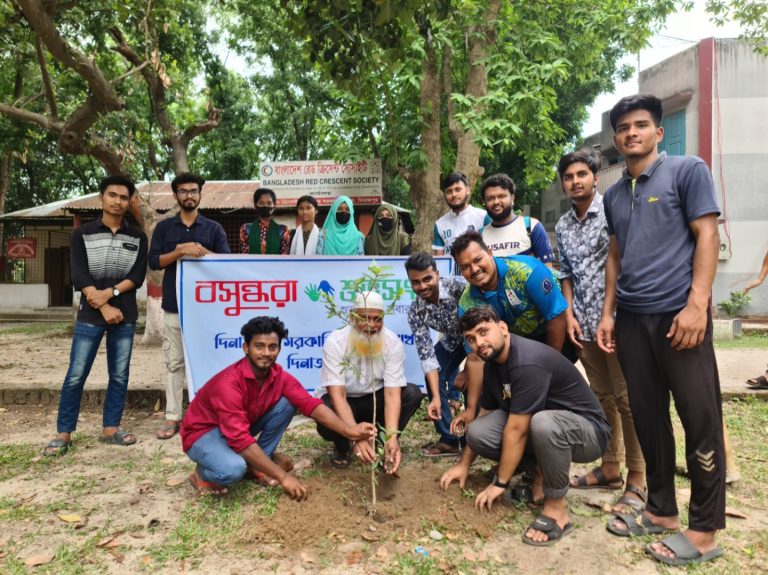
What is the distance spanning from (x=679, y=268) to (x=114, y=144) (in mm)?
7696

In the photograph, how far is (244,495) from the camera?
9.95ft

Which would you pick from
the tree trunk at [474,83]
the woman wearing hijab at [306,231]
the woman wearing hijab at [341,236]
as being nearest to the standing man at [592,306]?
the woman wearing hijab at [341,236]

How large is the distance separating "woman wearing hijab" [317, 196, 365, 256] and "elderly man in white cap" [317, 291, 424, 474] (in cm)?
150

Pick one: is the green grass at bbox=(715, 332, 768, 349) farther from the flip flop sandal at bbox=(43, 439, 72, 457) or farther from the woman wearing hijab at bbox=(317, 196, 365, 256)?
the flip flop sandal at bbox=(43, 439, 72, 457)

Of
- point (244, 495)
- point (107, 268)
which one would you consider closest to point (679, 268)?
point (244, 495)

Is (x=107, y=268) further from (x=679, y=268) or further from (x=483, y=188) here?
(x=679, y=268)

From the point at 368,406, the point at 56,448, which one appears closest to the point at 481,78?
the point at 368,406

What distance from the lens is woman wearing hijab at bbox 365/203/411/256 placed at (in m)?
4.80

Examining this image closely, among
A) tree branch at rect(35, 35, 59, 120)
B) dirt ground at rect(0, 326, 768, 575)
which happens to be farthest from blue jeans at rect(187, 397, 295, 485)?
tree branch at rect(35, 35, 59, 120)

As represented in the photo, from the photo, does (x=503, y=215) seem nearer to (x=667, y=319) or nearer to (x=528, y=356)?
(x=528, y=356)

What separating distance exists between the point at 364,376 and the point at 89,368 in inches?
82.0

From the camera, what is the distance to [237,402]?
2.94m

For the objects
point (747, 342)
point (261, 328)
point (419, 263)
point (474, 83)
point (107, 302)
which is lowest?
point (747, 342)

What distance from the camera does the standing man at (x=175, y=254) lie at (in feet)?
13.6
